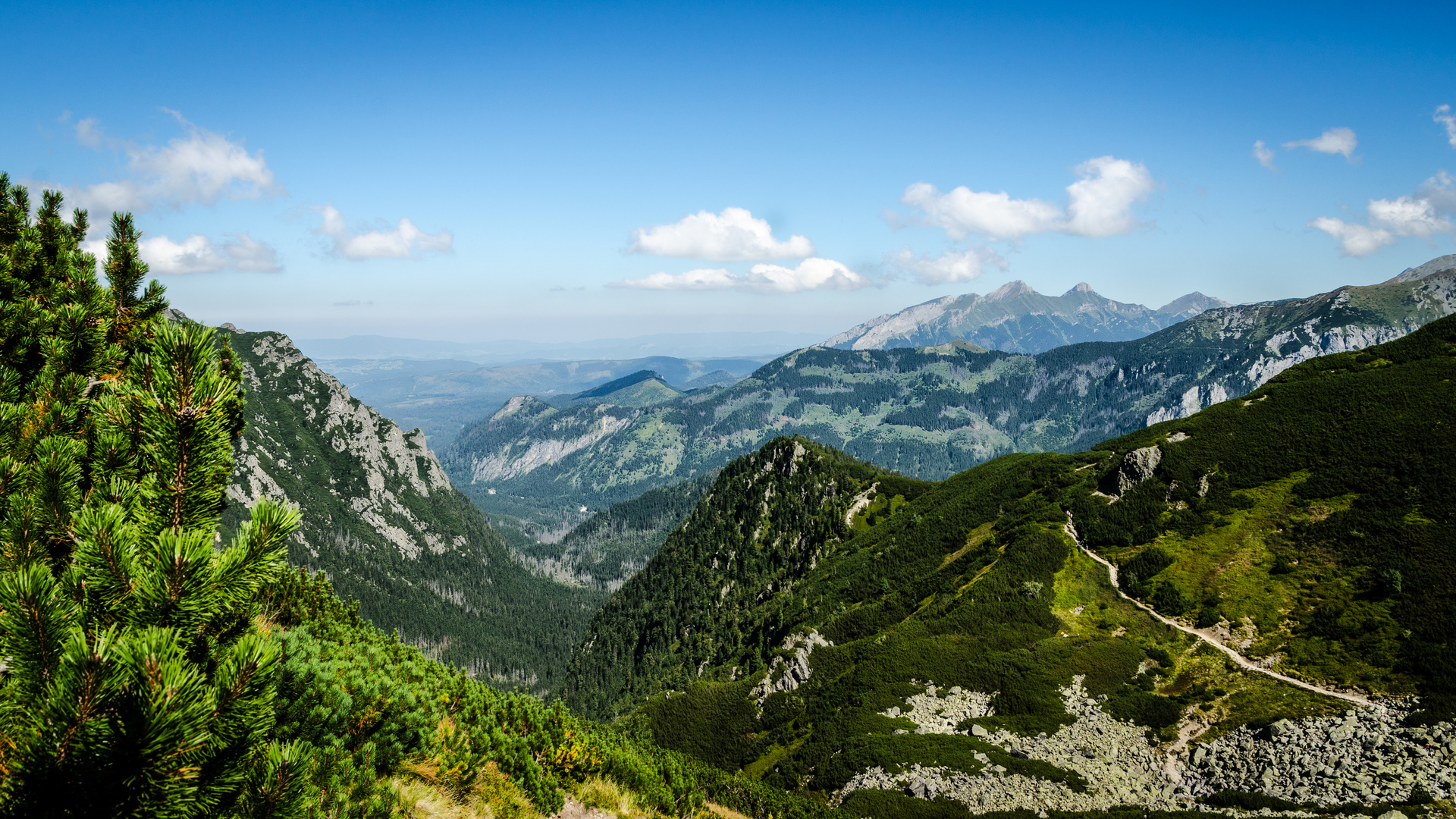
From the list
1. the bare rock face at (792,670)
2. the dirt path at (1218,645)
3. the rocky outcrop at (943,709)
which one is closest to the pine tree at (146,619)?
the dirt path at (1218,645)

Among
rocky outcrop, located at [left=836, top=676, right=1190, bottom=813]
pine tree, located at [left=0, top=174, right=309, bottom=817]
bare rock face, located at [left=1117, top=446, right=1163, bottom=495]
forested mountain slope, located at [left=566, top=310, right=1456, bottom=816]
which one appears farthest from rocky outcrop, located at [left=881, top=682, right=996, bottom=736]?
pine tree, located at [left=0, top=174, right=309, bottom=817]

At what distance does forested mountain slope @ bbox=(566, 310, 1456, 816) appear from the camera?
151 ft

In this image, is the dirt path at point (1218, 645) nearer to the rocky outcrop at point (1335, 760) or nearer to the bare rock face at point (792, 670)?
the rocky outcrop at point (1335, 760)

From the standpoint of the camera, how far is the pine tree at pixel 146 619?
345 cm

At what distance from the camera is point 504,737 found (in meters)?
16.7

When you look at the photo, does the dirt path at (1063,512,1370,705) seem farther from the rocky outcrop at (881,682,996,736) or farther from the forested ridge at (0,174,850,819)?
the forested ridge at (0,174,850,819)

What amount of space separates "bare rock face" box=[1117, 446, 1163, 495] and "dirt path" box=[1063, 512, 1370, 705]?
10.8 metres

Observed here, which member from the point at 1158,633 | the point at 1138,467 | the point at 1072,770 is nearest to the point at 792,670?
the point at 1072,770

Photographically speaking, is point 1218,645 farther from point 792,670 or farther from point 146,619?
point 146,619

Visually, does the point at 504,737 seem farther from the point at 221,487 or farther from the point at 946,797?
the point at 946,797

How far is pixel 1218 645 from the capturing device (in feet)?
188

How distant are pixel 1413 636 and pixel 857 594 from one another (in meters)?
67.4

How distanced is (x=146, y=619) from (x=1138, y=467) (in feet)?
340

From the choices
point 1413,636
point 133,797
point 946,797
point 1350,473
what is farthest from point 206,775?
Result: point 1350,473
